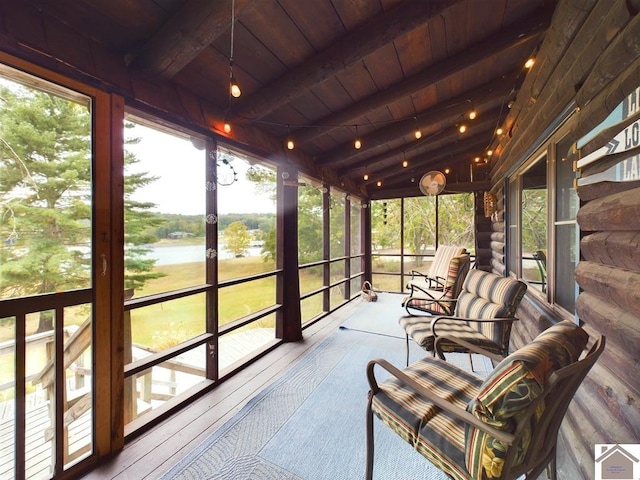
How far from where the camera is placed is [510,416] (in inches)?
37.3

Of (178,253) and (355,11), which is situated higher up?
(355,11)

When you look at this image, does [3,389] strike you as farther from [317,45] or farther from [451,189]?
[451,189]

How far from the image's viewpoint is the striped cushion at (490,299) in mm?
2242

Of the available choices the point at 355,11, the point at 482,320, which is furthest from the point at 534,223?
the point at 355,11

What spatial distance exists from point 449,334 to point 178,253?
8.05 ft

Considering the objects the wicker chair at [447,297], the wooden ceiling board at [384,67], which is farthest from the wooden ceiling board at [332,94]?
the wicker chair at [447,297]

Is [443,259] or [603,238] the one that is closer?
[603,238]

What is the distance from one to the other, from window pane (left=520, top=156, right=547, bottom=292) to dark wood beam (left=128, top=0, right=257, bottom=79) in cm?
267

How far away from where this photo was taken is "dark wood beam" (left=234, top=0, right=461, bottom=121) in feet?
5.81

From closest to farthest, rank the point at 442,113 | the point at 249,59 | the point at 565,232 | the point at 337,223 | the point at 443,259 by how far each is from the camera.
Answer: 1. the point at 565,232
2. the point at 249,59
3. the point at 442,113
4. the point at 443,259
5. the point at 337,223

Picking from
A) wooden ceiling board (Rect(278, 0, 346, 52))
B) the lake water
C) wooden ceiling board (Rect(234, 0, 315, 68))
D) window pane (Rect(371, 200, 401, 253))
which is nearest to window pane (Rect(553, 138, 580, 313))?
wooden ceiling board (Rect(278, 0, 346, 52))

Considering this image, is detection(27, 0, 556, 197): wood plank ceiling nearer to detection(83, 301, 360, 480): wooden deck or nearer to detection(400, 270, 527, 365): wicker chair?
detection(400, 270, 527, 365): wicker chair

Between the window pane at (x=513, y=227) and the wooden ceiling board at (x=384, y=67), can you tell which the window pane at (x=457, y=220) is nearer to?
the window pane at (x=513, y=227)

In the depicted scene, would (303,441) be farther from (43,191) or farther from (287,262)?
(43,191)
